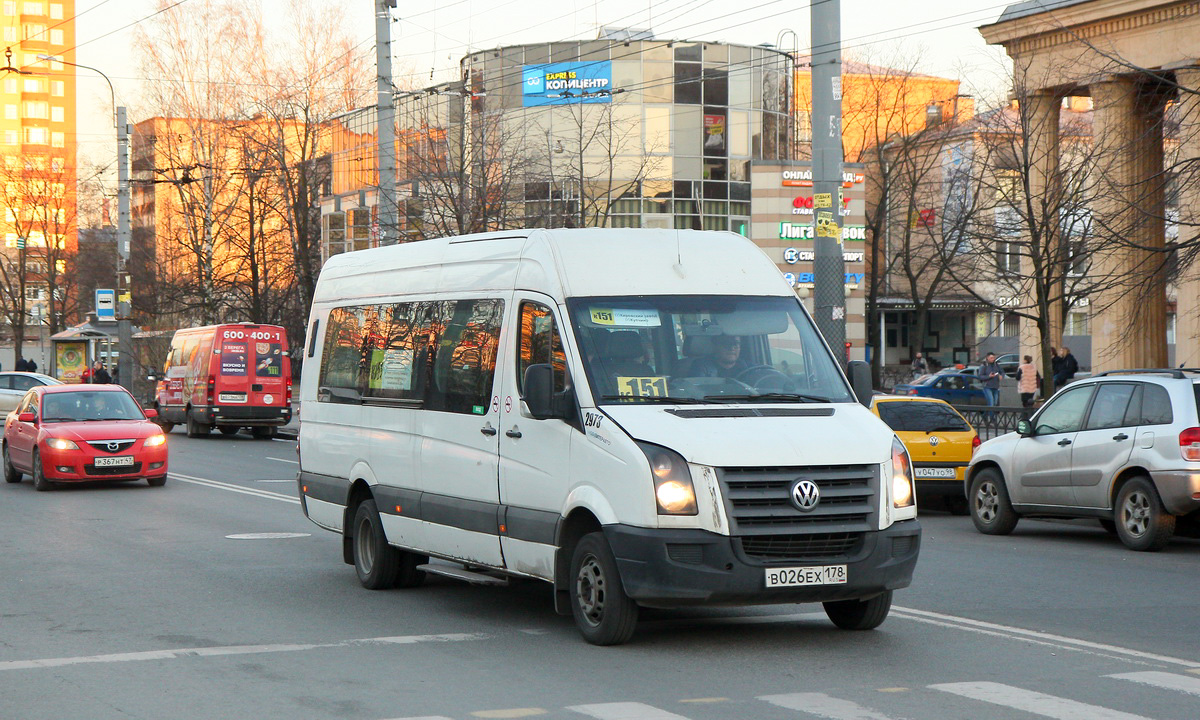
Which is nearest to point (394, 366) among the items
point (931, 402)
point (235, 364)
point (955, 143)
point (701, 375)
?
point (701, 375)

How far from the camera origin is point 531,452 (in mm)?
8781

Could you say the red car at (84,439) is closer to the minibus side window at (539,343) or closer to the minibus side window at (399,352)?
the minibus side window at (399,352)

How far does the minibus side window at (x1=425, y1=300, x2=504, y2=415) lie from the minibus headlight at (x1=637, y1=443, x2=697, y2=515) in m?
1.87

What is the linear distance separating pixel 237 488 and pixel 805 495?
14081mm

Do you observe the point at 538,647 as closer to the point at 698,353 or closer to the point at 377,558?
the point at 698,353

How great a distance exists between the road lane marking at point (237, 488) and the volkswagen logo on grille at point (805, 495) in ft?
37.3

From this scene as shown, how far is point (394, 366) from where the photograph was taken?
35.2 ft

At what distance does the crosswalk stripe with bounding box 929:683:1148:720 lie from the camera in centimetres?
648

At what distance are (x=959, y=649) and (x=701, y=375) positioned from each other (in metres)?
2.13

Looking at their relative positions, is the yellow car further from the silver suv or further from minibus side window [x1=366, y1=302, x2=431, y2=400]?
minibus side window [x1=366, y1=302, x2=431, y2=400]

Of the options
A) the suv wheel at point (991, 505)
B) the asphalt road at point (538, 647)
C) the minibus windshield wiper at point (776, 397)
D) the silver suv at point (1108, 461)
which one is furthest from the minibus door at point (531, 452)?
the suv wheel at point (991, 505)

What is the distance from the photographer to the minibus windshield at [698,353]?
851 cm

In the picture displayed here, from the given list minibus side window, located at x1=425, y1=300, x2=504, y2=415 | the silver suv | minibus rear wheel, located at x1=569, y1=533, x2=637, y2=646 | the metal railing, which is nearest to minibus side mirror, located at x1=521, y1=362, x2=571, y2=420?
minibus rear wheel, located at x1=569, y1=533, x2=637, y2=646

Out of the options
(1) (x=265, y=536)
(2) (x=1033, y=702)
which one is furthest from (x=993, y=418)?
(2) (x=1033, y=702)
